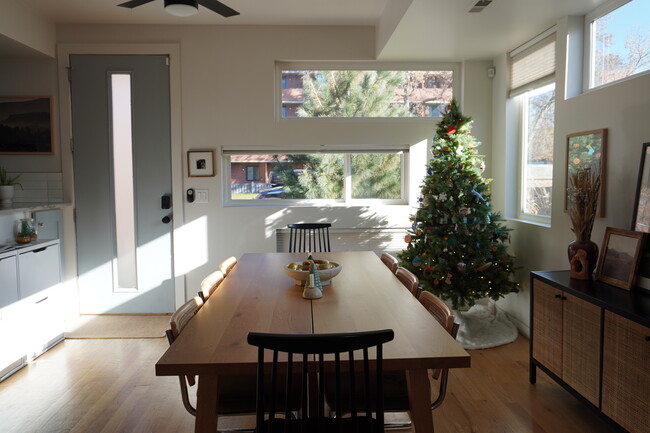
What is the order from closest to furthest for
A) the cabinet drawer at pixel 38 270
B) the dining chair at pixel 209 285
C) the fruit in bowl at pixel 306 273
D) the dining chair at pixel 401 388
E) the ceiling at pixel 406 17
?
1. the dining chair at pixel 401 388
2. the dining chair at pixel 209 285
3. the fruit in bowl at pixel 306 273
4. the ceiling at pixel 406 17
5. the cabinet drawer at pixel 38 270

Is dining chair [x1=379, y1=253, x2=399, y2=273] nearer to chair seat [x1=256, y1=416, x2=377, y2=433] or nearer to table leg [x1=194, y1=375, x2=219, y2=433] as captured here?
chair seat [x1=256, y1=416, x2=377, y2=433]

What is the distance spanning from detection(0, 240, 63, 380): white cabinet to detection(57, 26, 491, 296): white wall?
1136 mm

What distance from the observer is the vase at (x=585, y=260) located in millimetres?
2805

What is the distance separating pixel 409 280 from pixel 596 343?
0.97 m

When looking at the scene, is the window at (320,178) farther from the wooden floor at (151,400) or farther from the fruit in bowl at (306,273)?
the fruit in bowl at (306,273)

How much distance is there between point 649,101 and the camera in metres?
2.63

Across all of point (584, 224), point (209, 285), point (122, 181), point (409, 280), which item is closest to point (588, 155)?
point (584, 224)

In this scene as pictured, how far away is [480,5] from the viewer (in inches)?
122

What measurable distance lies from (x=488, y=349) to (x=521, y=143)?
1848mm

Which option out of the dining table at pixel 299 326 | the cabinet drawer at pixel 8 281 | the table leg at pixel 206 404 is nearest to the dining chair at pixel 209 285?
the dining table at pixel 299 326

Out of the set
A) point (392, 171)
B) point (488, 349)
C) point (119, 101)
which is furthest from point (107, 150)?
point (488, 349)

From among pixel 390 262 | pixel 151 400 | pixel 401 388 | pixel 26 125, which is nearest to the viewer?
pixel 401 388

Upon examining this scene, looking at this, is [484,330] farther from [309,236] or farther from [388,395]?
[388,395]

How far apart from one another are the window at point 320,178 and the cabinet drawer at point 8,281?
6.40 ft
